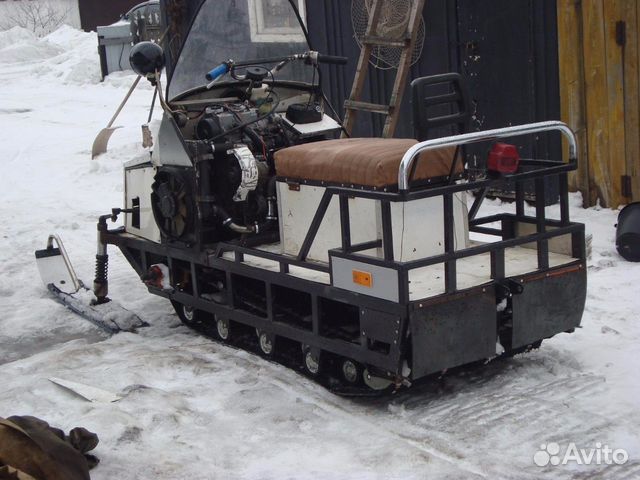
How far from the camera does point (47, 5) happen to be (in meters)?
37.5

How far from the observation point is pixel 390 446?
196 inches

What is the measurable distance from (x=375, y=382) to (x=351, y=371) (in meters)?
0.23

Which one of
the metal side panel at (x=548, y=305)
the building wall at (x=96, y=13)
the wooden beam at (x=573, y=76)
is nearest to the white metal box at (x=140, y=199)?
the metal side panel at (x=548, y=305)

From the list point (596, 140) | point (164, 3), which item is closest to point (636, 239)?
point (596, 140)

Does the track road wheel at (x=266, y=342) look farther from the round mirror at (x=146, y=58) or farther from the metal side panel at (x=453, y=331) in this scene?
the round mirror at (x=146, y=58)

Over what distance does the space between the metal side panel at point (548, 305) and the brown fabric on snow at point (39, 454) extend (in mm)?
2539

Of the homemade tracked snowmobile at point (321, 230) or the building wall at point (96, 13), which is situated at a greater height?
the building wall at point (96, 13)

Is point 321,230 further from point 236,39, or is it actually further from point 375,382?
point 236,39

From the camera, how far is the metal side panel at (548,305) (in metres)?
5.67

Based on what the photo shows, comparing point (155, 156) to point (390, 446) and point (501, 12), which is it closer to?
point (390, 446)

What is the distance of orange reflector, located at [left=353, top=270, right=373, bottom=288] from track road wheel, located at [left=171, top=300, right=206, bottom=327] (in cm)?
223

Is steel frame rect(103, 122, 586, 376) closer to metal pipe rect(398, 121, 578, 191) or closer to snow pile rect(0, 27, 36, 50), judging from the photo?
metal pipe rect(398, 121, 578, 191)

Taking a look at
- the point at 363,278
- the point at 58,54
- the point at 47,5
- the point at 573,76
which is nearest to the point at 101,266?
the point at 363,278

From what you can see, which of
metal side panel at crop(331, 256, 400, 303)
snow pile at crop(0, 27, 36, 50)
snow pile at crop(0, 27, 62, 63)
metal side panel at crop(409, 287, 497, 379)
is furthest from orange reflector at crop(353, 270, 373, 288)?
snow pile at crop(0, 27, 36, 50)
